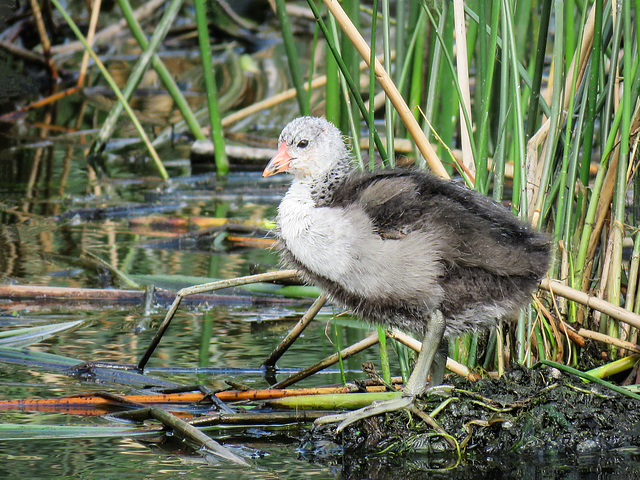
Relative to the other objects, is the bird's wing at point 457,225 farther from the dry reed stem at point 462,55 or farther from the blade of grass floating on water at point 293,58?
the blade of grass floating on water at point 293,58

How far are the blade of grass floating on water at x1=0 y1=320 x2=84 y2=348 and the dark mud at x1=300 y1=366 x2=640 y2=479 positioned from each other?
147cm

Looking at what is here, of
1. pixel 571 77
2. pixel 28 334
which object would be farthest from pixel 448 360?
pixel 28 334

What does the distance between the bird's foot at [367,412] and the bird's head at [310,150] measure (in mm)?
870

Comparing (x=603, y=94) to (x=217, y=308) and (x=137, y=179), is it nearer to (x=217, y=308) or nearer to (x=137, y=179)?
(x=217, y=308)

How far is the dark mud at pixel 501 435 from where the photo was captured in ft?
9.23

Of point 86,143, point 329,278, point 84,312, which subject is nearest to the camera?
point 329,278

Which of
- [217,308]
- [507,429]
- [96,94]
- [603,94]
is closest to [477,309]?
[507,429]

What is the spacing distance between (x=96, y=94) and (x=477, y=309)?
7.91 meters

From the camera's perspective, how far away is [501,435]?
2.93 meters

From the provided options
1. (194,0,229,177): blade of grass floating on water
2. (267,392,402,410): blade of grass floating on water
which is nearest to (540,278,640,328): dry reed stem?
(267,392,402,410): blade of grass floating on water

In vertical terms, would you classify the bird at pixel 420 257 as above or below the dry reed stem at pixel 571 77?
below

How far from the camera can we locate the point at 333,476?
270 cm

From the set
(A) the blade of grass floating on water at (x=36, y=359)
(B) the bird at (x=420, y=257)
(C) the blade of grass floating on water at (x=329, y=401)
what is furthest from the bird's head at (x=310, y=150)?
(A) the blade of grass floating on water at (x=36, y=359)

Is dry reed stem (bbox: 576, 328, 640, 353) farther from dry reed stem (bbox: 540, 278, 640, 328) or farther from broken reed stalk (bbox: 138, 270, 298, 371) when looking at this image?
broken reed stalk (bbox: 138, 270, 298, 371)
